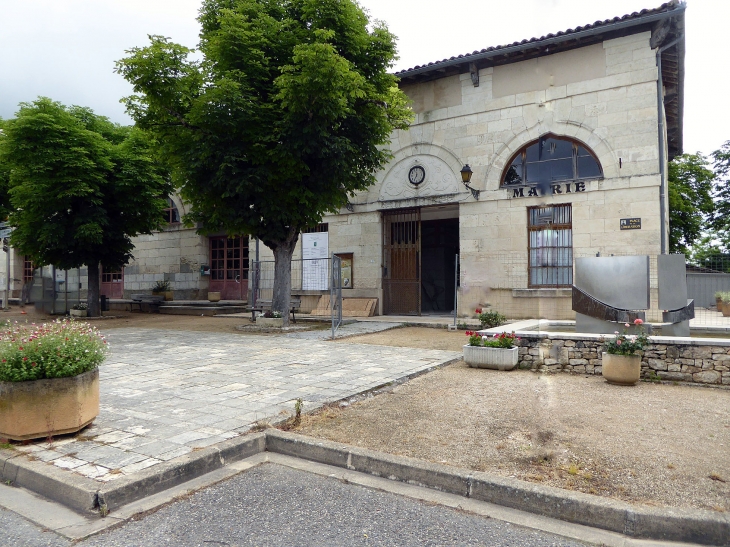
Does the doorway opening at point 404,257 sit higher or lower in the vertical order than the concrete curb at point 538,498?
higher

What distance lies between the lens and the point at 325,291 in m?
16.9

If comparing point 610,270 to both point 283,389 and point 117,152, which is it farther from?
point 117,152

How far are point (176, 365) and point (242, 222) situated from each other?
4.96 m

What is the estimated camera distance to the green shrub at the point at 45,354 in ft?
14.0

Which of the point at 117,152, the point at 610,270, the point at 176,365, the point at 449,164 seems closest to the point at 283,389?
the point at 176,365

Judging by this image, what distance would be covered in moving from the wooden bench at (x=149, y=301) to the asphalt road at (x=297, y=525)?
18.3m

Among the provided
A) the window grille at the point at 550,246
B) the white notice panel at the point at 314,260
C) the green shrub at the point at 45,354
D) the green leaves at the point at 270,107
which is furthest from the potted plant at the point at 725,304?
the green shrub at the point at 45,354

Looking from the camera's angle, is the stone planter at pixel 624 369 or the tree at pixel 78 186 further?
the tree at pixel 78 186

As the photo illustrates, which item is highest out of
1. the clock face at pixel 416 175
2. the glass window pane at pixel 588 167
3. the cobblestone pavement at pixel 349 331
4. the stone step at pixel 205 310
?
the clock face at pixel 416 175

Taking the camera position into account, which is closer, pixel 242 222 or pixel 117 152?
pixel 242 222

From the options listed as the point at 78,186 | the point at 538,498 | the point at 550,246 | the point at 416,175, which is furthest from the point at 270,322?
the point at 538,498

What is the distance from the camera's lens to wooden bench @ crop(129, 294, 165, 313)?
2067 centimetres

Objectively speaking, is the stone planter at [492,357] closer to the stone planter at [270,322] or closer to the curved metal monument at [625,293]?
the curved metal monument at [625,293]

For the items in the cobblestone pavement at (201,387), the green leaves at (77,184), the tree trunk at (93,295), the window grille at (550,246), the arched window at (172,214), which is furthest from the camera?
the arched window at (172,214)
